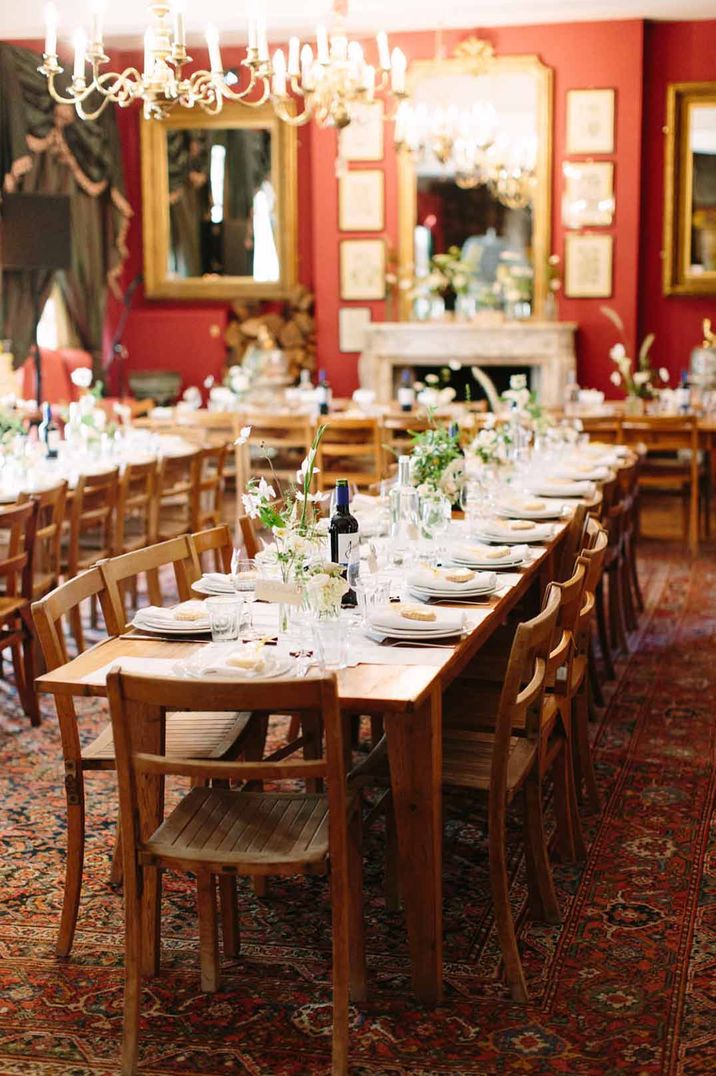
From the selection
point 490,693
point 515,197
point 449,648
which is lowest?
point 490,693

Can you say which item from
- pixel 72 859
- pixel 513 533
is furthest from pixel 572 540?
pixel 72 859

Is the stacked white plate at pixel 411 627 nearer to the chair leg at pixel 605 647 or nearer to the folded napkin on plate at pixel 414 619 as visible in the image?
the folded napkin on plate at pixel 414 619

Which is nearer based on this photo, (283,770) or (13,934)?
(283,770)

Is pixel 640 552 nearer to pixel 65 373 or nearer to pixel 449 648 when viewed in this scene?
pixel 65 373

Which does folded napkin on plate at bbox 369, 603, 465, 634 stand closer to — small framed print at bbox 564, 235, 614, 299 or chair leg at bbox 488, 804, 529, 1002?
chair leg at bbox 488, 804, 529, 1002

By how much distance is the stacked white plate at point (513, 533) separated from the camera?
4.47 metres

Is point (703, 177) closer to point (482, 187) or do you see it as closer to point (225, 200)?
point (482, 187)

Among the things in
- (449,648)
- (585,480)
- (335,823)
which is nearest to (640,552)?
(585,480)

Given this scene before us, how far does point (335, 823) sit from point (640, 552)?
6377mm

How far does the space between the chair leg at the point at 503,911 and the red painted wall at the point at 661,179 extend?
8626 mm

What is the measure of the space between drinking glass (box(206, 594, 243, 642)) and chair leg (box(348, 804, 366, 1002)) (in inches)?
20.8

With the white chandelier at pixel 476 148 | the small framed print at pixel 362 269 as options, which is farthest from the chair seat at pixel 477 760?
the small framed print at pixel 362 269

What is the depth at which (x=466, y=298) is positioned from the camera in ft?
36.5

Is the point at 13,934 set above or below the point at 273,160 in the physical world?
below
